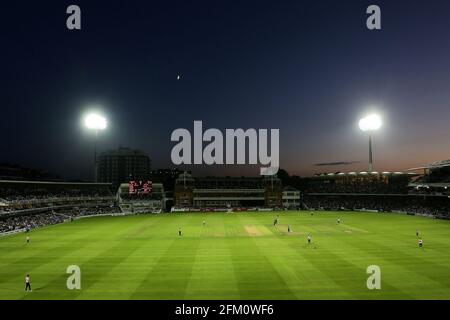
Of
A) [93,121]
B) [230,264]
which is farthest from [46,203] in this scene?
[230,264]

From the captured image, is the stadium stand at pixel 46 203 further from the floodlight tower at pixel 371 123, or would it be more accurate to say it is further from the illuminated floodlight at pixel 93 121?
the floodlight tower at pixel 371 123

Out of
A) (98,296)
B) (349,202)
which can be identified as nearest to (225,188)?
(349,202)

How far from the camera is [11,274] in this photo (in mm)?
26422

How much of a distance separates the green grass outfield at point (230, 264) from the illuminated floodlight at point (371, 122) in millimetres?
27836

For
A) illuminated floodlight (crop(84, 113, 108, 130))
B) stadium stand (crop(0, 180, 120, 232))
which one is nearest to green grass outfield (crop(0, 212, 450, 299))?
stadium stand (crop(0, 180, 120, 232))

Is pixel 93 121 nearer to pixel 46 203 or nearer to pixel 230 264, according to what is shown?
pixel 46 203

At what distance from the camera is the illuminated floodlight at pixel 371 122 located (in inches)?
2781

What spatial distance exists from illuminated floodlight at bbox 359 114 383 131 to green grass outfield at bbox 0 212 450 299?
2784cm

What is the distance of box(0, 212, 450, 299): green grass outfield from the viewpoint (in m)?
21.5

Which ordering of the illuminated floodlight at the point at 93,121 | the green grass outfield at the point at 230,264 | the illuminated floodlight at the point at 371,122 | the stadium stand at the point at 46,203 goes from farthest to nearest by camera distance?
the illuminated floodlight at the point at 371,122, the illuminated floodlight at the point at 93,121, the stadium stand at the point at 46,203, the green grass outfield at the point at 230,264

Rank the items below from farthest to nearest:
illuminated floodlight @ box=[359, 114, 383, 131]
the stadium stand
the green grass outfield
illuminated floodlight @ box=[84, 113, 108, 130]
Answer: illuminated floodlight @ box=[359, 114, 383, 131]
illuminated floodlight @ box=[84, 113, 108, 130]
the stadium stand
the green grass outfield

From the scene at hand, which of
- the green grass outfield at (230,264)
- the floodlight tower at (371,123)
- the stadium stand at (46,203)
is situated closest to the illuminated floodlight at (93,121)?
the stadium stand at (46,203)

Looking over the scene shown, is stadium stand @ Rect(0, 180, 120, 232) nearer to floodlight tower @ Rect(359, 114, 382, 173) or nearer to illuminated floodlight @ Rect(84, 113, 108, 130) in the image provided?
illuminated floodlight @ Rect(84, 113, 108, 130)
